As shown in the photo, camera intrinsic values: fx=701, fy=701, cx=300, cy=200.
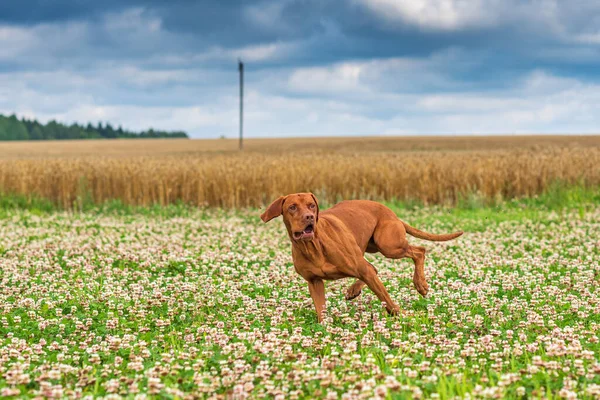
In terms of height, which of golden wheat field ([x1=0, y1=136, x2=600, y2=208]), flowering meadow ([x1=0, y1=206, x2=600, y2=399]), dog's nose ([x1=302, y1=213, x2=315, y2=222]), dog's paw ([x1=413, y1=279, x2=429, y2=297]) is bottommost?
flowering meadow ([x1=0, y1=206, x2=600, y2=399])

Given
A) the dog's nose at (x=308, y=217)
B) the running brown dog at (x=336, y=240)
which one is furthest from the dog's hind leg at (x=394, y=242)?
the dog's nose at (x=308, y=217)

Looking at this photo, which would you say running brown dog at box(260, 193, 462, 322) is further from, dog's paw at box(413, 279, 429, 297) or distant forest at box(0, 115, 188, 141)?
distant forest at box(0, 115, 188, 141)

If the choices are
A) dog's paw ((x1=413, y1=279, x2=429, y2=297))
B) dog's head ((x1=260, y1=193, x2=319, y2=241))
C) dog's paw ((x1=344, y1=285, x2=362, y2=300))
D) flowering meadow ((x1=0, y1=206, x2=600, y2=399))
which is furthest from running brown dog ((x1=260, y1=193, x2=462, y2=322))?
dog's paw ((x1=344, y1=285, x2=362, y2=300))

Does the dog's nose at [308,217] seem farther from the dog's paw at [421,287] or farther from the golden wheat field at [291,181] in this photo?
the golden wheat field at [291,181]

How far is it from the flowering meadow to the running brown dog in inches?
21.8

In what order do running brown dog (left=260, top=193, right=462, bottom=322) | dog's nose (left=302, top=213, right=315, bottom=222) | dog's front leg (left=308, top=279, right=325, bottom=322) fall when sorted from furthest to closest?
1. dog's front leg (left=308, top=279, right=325, bottom=322)
2. running brown dog (left=260, top=193, right=462, bottom=322)
3. dog's nose (left=302, top=213, right=315, bottom=222)

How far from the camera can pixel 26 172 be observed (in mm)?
26641

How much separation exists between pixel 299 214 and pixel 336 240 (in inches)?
26.2

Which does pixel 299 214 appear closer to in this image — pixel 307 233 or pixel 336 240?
pixel 307 233

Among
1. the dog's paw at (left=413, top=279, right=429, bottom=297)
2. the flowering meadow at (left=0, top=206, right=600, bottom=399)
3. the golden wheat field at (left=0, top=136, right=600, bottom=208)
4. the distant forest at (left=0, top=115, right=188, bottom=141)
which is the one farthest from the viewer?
the distant forest at (left=0, top=115, right=188, bottom=141)

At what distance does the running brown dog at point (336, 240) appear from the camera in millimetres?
7527

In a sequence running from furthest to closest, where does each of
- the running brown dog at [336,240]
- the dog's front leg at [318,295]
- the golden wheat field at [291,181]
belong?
1. the golden wheat field at [291,181]
2. the dog's front leg at [318,295]
3. the running brown dog at [336,240]

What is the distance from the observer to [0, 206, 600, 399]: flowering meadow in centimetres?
559

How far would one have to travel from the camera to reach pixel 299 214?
741cm
